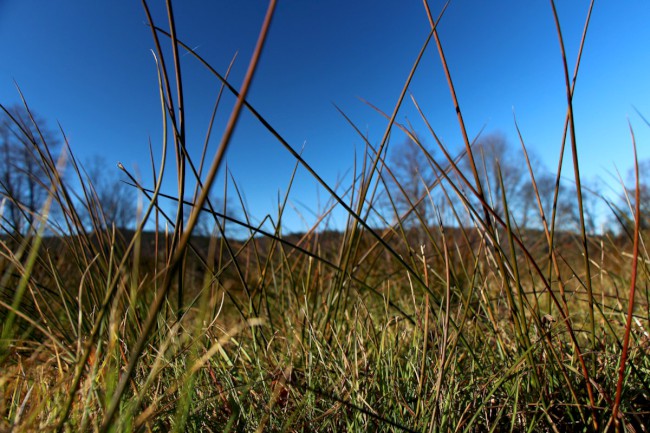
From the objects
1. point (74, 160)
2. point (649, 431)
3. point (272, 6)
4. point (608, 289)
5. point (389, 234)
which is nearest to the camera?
point (272, 6)

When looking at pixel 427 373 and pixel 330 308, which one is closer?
pixel 427 373

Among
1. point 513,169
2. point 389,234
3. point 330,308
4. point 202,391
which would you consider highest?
point 513,169

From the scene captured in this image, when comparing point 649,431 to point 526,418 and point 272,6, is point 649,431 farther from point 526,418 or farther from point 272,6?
point 272,6

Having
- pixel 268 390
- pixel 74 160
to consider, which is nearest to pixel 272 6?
pixel 268 390

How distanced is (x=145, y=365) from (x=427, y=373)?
46 cm

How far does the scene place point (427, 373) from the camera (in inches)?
22.5

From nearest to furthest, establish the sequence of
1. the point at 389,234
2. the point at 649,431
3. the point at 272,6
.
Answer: the point at 272,6, the point at 649,431, the point at 389,234

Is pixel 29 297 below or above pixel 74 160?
below

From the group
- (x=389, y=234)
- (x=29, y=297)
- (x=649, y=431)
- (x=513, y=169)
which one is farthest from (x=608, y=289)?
(x=513, y=169)

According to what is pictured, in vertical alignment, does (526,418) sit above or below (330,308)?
below

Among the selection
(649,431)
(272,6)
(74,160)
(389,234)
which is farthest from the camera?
(389,234)

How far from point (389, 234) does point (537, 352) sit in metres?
0.49

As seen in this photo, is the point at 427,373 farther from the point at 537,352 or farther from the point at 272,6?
the point at 272,6

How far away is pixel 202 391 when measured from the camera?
570 millimetres
